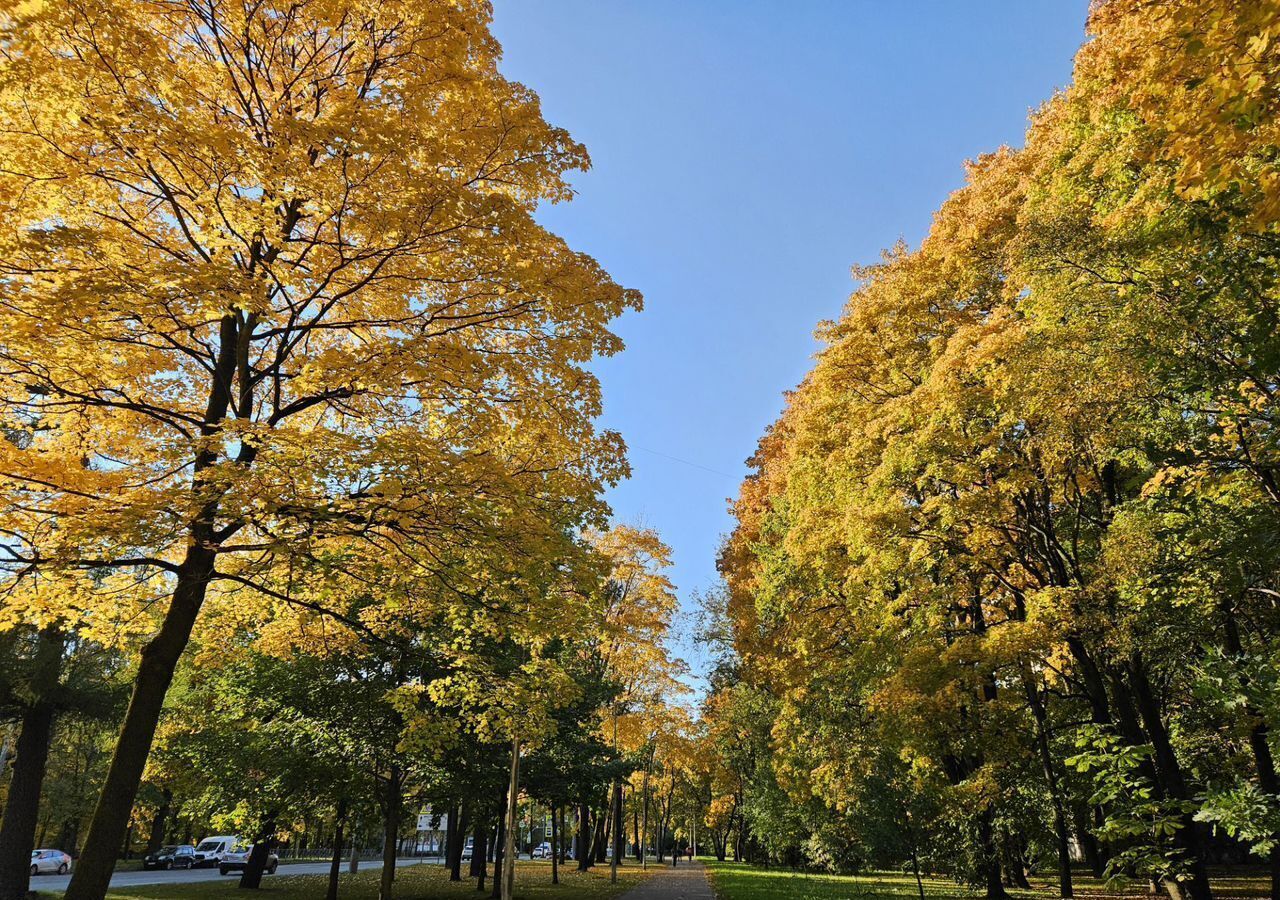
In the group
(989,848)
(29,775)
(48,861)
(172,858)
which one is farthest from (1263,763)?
(48,861)

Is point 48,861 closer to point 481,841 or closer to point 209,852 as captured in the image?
point 209,852

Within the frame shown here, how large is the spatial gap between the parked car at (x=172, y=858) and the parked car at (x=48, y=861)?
3.34 m

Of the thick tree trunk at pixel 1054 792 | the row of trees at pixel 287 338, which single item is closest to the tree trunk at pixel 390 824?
the row of trees at pixel 287 338

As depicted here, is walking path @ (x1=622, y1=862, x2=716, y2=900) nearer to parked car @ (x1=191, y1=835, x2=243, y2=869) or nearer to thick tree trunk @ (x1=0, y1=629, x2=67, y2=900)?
thick tree trunk @ (x1=0, y1=629, x2=67, y2=900)

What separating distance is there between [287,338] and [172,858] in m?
37.5

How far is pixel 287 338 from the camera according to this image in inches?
322

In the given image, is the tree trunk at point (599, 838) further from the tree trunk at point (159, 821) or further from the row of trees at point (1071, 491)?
the row of trees at point (1071, 491)

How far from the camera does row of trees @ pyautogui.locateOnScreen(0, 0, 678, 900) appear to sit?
586cm

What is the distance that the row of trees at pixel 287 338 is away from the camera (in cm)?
586

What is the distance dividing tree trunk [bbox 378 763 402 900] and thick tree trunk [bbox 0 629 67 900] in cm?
659

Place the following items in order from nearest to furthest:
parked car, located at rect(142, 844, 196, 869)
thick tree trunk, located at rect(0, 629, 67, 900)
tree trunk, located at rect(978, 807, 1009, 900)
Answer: thick tree trunk, located at rect(0, 629, 67, 900) < tree trunk, located at rect(978, 807, 1009, 900) < parked car, located at rect(142, 844, 196, 869)

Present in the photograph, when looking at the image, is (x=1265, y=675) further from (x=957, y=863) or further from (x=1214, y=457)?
(x=957, y=863)

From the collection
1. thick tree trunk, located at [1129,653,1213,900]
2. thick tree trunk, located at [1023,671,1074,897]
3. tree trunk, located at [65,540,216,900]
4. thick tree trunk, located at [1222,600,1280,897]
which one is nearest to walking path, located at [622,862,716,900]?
thick tree trunk, located at [1023,671,1074,897]

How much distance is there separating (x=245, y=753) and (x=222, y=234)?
34.9ft
